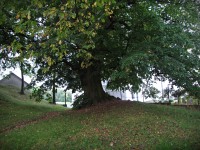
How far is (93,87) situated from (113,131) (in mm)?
5728

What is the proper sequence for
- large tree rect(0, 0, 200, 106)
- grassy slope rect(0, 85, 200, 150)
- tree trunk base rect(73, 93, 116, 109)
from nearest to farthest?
1. grassy slope rect(0, 85, 200, 150)
2. large tree rect(0, 0, 200, 106)
3. tree trunk base rect(73, 93, 116, 109)

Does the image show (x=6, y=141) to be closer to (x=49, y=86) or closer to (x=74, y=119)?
(x=74, y=119)

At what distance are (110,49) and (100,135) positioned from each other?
4989mm

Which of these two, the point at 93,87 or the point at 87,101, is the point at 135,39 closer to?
the point at 93,87

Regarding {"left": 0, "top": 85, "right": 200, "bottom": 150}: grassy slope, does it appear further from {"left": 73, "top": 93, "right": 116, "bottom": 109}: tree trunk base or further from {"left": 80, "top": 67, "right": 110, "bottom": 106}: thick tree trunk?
{"left": 80, "top": 67, "right": 110, "bottom": 106}: thick tree trunk

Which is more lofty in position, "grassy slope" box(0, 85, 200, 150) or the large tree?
the large tree

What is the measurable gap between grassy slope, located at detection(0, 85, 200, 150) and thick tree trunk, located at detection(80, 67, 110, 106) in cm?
196

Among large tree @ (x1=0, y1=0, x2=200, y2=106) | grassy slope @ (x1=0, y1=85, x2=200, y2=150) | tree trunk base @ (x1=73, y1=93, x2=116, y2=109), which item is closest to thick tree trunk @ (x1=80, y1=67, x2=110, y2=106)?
tree trunk base @ (x1=73, y1=93, x2=116, y2=109)

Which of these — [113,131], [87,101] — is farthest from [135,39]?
[87,101]

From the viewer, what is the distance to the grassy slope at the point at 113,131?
9660mm

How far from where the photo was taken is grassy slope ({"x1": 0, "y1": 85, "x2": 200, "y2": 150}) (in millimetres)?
9660

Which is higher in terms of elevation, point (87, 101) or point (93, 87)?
point (93, 87)

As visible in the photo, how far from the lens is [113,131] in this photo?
10.6 metres

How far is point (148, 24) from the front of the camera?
1215 cm
